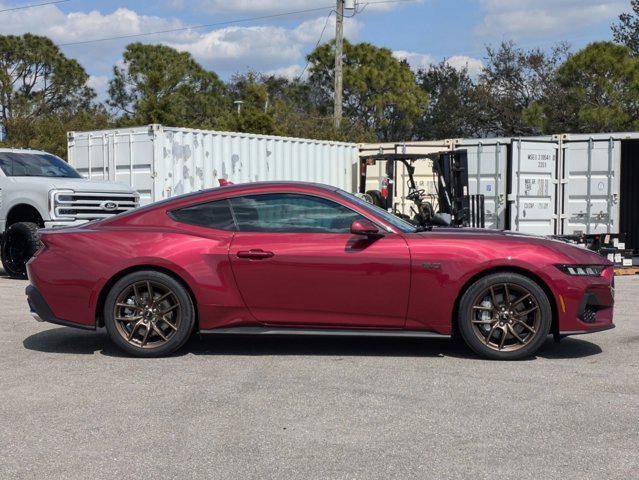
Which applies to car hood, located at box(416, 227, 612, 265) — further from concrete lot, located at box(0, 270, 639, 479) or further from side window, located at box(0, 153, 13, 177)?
side window, located at box(0, 153, 13, 177)

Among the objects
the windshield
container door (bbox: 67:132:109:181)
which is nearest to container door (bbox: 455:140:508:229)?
container door (bbox: 67:132:109:181)

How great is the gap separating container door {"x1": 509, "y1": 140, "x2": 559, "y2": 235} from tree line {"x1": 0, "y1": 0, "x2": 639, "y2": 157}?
1661 centimetres

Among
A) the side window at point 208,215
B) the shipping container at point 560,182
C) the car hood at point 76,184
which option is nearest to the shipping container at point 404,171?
the shipping container at point 560,182

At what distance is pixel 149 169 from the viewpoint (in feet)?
47.9

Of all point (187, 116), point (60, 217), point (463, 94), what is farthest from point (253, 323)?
point (463, 94)

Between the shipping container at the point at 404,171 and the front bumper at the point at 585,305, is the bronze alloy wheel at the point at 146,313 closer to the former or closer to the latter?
the front bumper at the point at 585,305

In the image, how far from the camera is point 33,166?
1395cm

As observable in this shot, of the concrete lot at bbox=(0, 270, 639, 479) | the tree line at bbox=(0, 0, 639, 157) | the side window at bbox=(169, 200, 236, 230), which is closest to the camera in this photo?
the concrete lot at bbox=(0, 270, 639, 479)

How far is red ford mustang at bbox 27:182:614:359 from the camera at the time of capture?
6.42 m

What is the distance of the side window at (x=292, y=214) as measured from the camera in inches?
A: 261

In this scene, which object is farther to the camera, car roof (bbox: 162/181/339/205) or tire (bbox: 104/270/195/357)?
car roof (bbox: 162/181/339/205)

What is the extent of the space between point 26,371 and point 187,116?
4029 centimetres

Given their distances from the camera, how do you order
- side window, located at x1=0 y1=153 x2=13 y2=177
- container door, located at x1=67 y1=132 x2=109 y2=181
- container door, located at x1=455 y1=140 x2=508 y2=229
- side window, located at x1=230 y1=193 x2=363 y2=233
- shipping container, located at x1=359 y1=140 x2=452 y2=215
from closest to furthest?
side window, located at x1=230 y1=193 x2=363 y2=233, side window, located at x1=0 y1=153 x2=13 y2=177, container door, located at x1=67 y1=132 x2=109 y2=181, container door, located at x1=455 y1=140 x2=508 y2=229, shipping container, located at x1=359 y1=140 x2=452 y2=215

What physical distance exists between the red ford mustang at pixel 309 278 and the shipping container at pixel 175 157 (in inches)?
310
